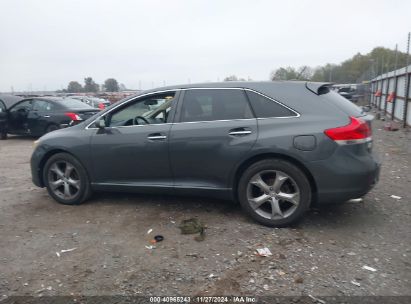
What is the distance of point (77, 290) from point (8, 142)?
399 inches

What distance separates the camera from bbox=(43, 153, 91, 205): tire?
4.83m

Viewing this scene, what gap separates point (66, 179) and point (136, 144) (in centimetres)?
125

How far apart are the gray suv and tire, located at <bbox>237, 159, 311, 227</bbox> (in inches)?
0.4

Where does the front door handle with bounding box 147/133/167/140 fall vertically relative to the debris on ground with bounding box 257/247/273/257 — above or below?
above

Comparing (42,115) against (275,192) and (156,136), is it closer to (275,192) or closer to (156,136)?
(156,136)

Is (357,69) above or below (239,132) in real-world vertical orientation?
above

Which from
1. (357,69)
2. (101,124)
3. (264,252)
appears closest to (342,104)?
(264,252)

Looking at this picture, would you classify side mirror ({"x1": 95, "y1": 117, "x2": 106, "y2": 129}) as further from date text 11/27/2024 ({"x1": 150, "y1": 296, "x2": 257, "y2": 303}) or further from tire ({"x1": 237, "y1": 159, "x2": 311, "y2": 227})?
date text 11/27/2024 ({"x1": 150, "y1": 296, "x2": 257, "y2": 303})

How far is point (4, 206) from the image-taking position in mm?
4980

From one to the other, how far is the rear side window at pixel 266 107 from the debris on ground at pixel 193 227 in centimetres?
143

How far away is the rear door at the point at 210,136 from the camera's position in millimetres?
4012

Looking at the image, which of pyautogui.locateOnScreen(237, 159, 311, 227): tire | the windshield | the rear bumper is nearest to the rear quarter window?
the rear bumper

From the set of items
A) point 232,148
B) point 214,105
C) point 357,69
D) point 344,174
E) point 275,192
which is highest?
point 357,69

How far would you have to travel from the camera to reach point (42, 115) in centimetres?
1113
